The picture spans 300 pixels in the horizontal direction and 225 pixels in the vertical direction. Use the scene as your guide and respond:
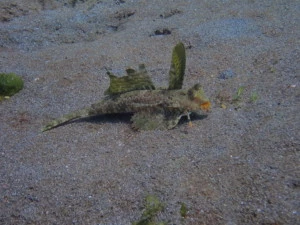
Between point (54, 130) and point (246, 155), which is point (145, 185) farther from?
point (54, 130)

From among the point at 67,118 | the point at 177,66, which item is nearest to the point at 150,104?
the point at 177,66

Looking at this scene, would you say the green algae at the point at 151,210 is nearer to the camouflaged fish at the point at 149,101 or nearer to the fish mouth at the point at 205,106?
the camouflaged fish at the point at 149,101

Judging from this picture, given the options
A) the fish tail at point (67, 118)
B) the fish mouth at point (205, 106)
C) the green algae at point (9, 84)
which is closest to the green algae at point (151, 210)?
the fish mouth at point (205, 106)

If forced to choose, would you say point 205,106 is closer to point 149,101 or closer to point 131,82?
point 149,101

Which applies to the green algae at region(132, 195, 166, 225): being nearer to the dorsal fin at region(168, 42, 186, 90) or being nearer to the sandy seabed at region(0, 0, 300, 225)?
the sandy seabed at region(0, 0, 300, 225)

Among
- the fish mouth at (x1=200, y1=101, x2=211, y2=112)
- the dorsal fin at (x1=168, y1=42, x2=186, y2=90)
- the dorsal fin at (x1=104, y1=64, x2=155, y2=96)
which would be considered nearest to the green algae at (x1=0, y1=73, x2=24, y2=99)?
the dorsal fin at (x1=104, y1=64, x2=155, y2=96)

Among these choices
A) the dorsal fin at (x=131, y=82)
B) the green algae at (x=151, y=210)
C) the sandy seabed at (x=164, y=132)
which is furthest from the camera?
the dorsal fin at (x=131, y=82)

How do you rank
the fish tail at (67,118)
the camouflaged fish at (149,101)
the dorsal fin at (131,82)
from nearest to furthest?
1. the camouflaged fish at (149,101)
2. the dorsal fin at (131,82)
3. the fish tail at (67,118)
